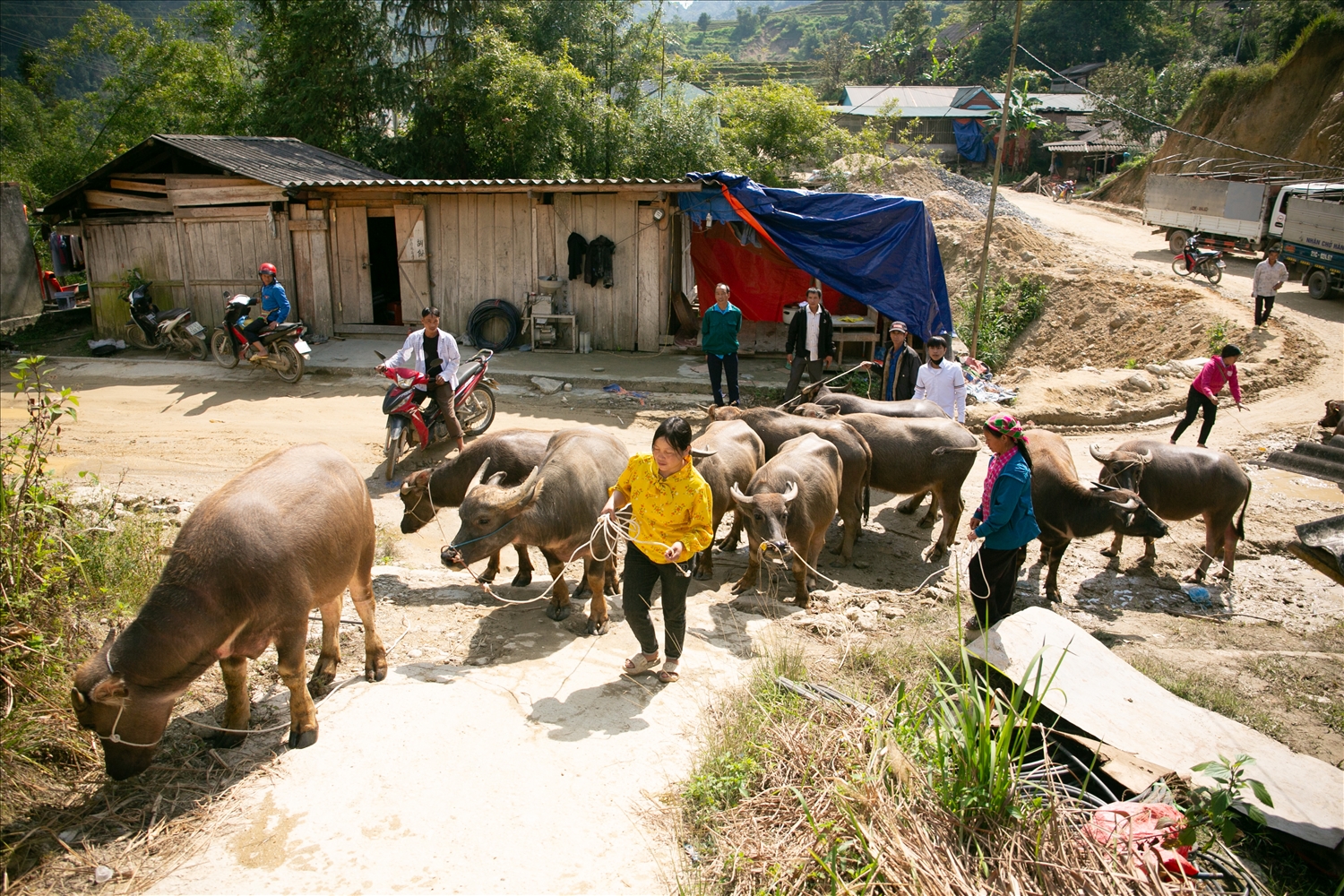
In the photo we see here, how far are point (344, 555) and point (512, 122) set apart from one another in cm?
1711

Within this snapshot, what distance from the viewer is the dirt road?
3689 millimetres

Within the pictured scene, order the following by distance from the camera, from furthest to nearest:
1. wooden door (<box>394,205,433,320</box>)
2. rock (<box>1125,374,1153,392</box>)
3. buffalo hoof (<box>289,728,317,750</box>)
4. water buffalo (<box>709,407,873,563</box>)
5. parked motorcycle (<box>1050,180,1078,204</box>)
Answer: parked motorcycle (<box>1050,180,1078,204</box>) → wooden door (<box>394,205,433,320</box>) → rock (<box>1125,374,1153,392</box>) → water buffalo (<box>709,407,873,563</box>) → buffalo hoof (<box>289,728,317,750</box>)

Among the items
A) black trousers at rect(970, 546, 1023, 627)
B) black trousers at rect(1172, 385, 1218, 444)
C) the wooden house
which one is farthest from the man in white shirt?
the wooden house

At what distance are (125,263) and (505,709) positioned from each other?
50.2ft

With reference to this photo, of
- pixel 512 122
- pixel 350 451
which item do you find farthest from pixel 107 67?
pixel 350 451

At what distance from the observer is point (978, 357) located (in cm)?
1639

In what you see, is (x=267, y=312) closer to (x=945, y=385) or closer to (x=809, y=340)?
(x=809, y=340)

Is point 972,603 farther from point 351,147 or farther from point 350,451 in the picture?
point 351,147

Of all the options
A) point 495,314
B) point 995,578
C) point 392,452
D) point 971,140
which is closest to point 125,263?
point 495,314

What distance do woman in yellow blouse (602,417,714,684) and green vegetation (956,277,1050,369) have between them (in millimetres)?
14032

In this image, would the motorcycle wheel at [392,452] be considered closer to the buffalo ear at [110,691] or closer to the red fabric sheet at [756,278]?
the buffalo ear at [110,691]

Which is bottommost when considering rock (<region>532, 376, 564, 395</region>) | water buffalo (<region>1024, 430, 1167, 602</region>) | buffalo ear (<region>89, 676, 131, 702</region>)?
water buffalo (<region>1024, 430, 1167, 602</region>)

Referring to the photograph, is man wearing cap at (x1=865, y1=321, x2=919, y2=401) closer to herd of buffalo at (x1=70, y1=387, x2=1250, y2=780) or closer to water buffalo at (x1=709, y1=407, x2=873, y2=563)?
herd of buffalo at (x1=70, y1=387, x2=1250, y2=780)

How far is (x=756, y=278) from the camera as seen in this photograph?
14938mm
